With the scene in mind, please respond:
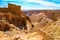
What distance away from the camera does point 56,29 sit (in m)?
7.61

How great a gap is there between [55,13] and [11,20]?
10.9 m

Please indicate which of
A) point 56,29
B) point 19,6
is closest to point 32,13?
point 19,6

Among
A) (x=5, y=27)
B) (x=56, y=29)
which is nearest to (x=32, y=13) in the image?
(x=5, y=27)

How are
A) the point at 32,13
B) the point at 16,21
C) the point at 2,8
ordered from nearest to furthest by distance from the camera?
the point at 16,21 < the point at 2,8 < the point at 32,13

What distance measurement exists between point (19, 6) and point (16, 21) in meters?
1.85

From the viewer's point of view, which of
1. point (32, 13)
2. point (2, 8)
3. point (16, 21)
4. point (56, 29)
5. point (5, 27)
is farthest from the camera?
point (32, 13)

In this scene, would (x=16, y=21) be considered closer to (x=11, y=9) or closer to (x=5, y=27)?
(x=11, y=9)

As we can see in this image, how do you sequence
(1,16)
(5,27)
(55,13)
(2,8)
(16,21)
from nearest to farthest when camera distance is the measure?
(5,27) < (1,16) < (16,21) < (2,8) < (55,13)

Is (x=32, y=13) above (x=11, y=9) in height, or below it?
below

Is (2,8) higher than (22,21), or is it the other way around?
(2,8)

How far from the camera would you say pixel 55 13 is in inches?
930

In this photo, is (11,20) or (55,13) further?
(55,13)

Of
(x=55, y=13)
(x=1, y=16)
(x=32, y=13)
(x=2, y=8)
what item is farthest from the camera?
(x=32, y=13)

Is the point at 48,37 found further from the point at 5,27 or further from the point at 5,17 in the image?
the point at 5,17
